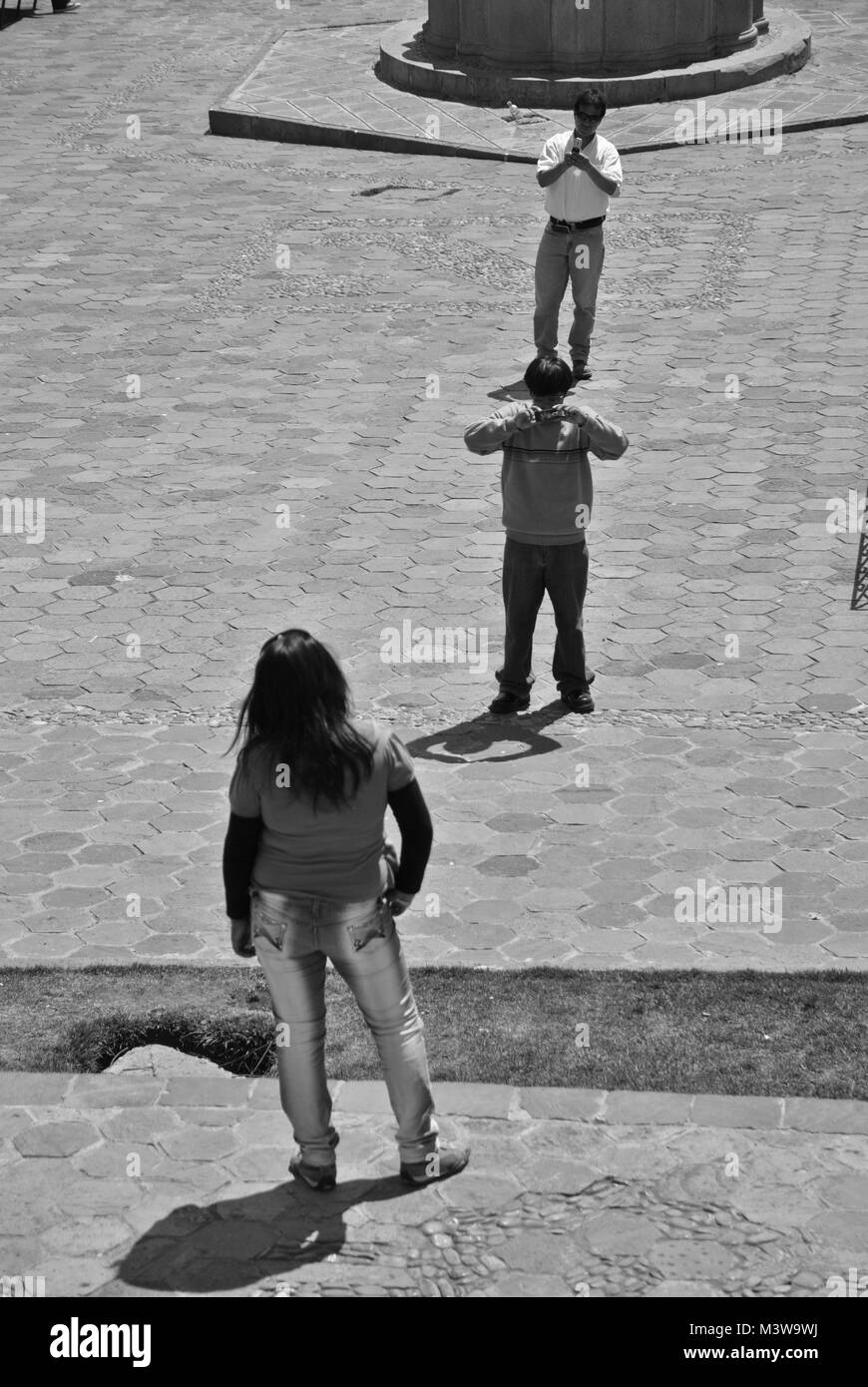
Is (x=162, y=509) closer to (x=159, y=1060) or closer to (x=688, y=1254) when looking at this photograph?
(x=159, y=1060)

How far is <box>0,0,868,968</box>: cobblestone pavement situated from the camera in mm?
7684

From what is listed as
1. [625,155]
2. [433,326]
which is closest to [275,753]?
[433,326]

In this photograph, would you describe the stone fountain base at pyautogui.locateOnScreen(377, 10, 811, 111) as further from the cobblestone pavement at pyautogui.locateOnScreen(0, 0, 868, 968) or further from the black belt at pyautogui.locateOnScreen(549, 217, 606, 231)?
the black belt at pyautogui.locateOnScreen(549, 217, 606, 231)

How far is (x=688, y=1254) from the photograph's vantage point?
4988 mm

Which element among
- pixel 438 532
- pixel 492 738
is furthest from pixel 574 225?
pixel 492 738

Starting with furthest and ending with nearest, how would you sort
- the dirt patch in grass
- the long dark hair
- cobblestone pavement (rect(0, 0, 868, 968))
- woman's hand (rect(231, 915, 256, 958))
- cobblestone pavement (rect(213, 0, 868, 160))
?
cobblestone pavement (rect(213, 0, 868, 160)), cobblestone pavement (rect(0, 0, 868, 968)), the dirt patch in grass, woman's hand (rect(231, 915, 256, 958)), the long dark hair

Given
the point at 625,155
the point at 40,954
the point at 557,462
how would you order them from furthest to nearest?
the point at 625,155 → the point at 557,462 → the point at 40,954

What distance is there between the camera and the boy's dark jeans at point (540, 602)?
886 centimetres

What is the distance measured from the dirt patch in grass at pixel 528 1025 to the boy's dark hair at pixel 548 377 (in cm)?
304

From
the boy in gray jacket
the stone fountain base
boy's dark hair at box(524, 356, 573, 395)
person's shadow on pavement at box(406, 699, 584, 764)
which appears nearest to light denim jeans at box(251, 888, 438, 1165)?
person's shadow on pavement at box(406, 699, 584, 764)

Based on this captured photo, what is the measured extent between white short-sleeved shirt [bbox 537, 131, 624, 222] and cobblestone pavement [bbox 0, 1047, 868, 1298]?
8741 mm

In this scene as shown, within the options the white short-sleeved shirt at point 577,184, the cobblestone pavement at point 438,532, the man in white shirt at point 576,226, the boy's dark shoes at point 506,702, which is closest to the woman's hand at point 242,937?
the cobblestone pavement at point 438,532

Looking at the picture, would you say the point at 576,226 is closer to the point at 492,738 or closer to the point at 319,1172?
the point at 492,738
